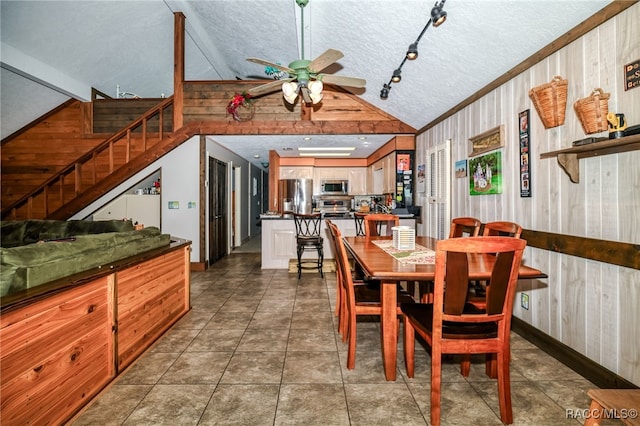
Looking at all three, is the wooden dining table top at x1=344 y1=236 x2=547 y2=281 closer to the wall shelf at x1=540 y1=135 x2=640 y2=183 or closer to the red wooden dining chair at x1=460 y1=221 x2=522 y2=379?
the red wooden dining chair at x1=460 y1=221 x2=522 y2=379

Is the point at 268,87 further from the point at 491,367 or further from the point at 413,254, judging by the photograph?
the point at 491,367

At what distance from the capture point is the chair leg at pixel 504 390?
160cm

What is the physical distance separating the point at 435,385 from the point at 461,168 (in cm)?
292

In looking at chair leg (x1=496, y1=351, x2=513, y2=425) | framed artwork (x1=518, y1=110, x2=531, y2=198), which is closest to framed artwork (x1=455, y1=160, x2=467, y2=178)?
framed artwork (x1=518, y1=110, x2=531, y2=198)

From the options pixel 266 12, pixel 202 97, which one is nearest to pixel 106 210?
pixel 202 97

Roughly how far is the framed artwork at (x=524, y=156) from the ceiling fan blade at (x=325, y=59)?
1669 mm

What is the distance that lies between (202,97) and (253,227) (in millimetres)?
5205

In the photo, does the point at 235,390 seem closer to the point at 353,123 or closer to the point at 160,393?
the point at 160,393

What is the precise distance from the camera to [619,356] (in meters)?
1.85

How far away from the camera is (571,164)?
212 cm

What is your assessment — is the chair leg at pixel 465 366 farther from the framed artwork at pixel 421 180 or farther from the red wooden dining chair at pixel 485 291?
the framed artwork at pixel 421 180

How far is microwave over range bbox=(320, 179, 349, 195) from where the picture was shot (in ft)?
26.4

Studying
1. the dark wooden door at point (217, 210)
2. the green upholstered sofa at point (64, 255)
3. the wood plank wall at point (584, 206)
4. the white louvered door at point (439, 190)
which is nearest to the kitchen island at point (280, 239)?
the dark wooden door at point (217, 210)

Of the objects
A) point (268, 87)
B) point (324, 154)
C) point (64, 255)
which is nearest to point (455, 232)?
point (268, 87)
